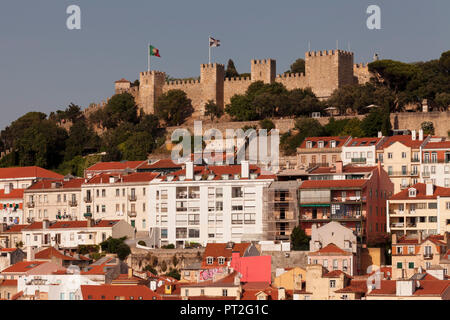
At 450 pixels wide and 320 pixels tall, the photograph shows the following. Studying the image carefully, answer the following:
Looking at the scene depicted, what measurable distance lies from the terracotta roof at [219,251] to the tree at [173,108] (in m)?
32.0

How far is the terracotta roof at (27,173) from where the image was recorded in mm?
64375

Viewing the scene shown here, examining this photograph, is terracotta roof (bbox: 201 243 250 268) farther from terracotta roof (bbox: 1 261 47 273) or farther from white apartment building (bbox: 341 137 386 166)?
white apartment building (bbox: 341 137 386 166)

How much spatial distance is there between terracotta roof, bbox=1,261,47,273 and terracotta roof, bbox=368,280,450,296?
61.7 ft

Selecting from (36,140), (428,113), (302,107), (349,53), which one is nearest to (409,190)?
(428,113)

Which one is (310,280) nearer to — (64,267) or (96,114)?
(64,267)

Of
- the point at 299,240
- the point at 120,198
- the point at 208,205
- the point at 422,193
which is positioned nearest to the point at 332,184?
the point at 299,240

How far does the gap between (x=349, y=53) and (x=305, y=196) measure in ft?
101

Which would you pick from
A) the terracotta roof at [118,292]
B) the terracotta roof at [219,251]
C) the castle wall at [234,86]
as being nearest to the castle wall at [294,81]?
the castle wall at [234,86]

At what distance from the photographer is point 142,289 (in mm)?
34375

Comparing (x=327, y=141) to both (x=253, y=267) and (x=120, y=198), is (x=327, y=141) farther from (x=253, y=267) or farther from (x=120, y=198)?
(x=253, y=267)

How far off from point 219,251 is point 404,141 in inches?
657

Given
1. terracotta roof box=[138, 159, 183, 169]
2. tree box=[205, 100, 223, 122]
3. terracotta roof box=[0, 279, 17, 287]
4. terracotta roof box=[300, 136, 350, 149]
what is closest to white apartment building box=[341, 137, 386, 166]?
terracotta roof box=[300, 136, 350, 149]
